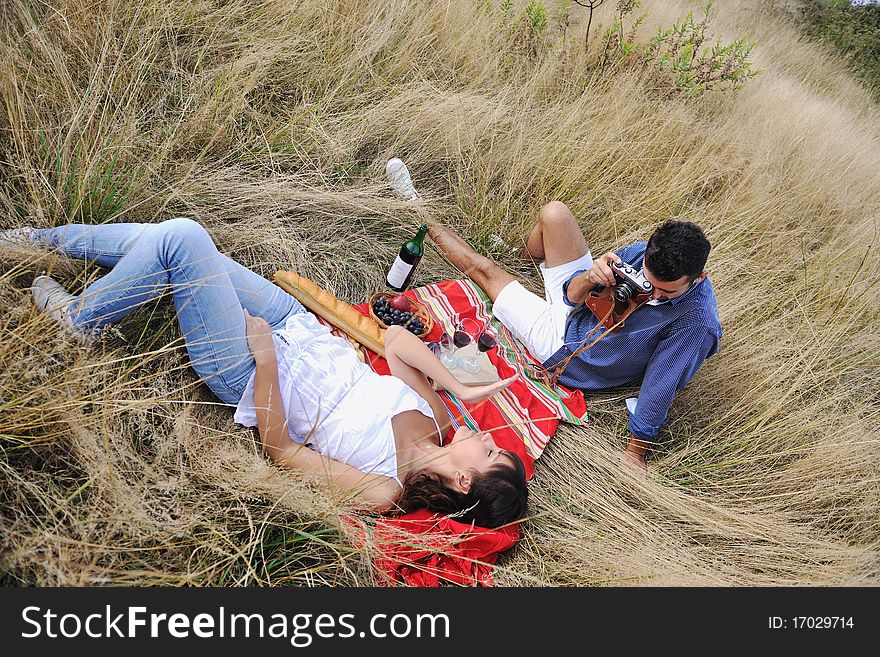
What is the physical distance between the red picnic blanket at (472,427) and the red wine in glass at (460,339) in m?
0.14

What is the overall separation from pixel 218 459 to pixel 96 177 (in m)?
1.54

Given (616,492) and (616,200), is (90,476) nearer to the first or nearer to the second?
(616,492)

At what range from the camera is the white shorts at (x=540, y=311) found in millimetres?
3604

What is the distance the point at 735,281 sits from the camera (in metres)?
4.04

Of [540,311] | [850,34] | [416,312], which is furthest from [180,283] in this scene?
[850,34]

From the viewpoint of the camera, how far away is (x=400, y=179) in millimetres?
3984

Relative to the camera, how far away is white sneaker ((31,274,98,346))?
7.53 feet

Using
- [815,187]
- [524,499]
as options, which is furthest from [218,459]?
[815,187]

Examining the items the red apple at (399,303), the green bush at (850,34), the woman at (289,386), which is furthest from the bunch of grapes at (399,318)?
the green bush at (850,34)

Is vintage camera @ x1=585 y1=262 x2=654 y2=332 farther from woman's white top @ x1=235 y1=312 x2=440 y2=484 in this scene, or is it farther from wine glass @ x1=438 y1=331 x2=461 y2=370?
woman's white top @ x1=235 y1=312 x2=440 y2=484

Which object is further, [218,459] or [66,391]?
[218,459]

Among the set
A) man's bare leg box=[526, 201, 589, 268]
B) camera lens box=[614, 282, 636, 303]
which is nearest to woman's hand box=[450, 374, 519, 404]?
camera lens box=[614, 282, 636, 303]

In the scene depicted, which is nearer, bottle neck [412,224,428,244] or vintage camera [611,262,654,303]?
vintage camera [611,262,654,303]

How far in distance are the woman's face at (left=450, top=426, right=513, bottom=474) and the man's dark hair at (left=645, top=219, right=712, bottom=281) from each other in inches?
47.5
